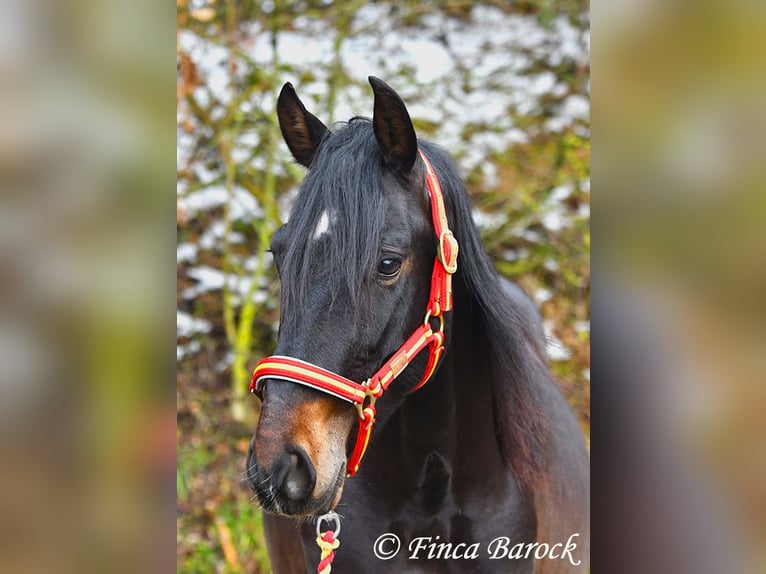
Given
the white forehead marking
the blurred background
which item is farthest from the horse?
the blurred background

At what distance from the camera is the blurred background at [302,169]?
3.57m

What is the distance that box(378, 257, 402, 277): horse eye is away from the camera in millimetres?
1502

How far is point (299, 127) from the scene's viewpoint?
5.80 ft

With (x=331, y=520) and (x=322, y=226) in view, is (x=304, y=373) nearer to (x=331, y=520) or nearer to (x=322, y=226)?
(x=322, y=226)

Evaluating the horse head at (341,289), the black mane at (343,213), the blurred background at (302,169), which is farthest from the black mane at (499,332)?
the blurred background at (302,169)

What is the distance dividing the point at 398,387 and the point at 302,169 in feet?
8.46

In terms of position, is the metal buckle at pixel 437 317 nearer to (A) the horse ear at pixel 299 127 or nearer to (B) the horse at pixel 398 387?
(B) the horse at pixel 398 387

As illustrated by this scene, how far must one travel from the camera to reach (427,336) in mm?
1576

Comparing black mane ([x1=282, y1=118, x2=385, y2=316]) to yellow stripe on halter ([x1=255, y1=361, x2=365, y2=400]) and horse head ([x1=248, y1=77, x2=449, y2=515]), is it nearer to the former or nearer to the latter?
horse head ([x1=248, y1=77, x2=449, y2=515])

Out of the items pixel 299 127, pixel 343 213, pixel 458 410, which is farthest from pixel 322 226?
pixel 458 410

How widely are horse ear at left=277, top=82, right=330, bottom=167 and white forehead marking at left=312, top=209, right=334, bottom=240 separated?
32 cm

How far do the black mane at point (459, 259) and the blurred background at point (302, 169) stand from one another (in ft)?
5.15
